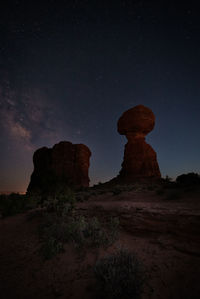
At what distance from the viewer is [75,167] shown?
3747cm

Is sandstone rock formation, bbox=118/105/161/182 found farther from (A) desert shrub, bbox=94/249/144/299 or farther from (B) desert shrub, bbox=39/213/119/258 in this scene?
(A) desert shrub, bbox=94/249/144/299

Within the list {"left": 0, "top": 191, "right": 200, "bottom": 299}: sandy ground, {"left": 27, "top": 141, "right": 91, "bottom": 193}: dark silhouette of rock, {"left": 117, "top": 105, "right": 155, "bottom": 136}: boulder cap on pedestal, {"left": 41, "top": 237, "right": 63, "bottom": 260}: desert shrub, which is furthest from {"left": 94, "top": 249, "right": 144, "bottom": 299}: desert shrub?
{"left": 27, "top": 141, "right": 91, "bottom": 193}: dark silhouette of rock

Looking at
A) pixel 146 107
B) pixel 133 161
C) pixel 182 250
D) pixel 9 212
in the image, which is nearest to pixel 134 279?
pixel 182 250

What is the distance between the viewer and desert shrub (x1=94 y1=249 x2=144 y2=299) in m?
2.24

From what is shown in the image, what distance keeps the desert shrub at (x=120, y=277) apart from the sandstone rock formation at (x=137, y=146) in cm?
2498

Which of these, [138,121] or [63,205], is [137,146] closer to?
[138,121]

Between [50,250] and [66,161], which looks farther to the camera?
[66,161]

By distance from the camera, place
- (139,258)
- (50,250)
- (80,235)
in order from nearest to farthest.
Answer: (139,258)
(50,250)
(80,235)

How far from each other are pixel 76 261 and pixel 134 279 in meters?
1.80

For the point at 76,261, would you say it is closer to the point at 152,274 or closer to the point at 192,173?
the point at 152,274

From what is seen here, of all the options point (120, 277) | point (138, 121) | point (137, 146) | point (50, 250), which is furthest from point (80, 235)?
point (138, 121)

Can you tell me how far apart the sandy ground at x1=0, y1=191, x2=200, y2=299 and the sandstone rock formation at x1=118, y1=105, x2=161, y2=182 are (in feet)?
76.2

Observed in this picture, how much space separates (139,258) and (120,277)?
1137mm

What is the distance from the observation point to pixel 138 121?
30359 millimetres
